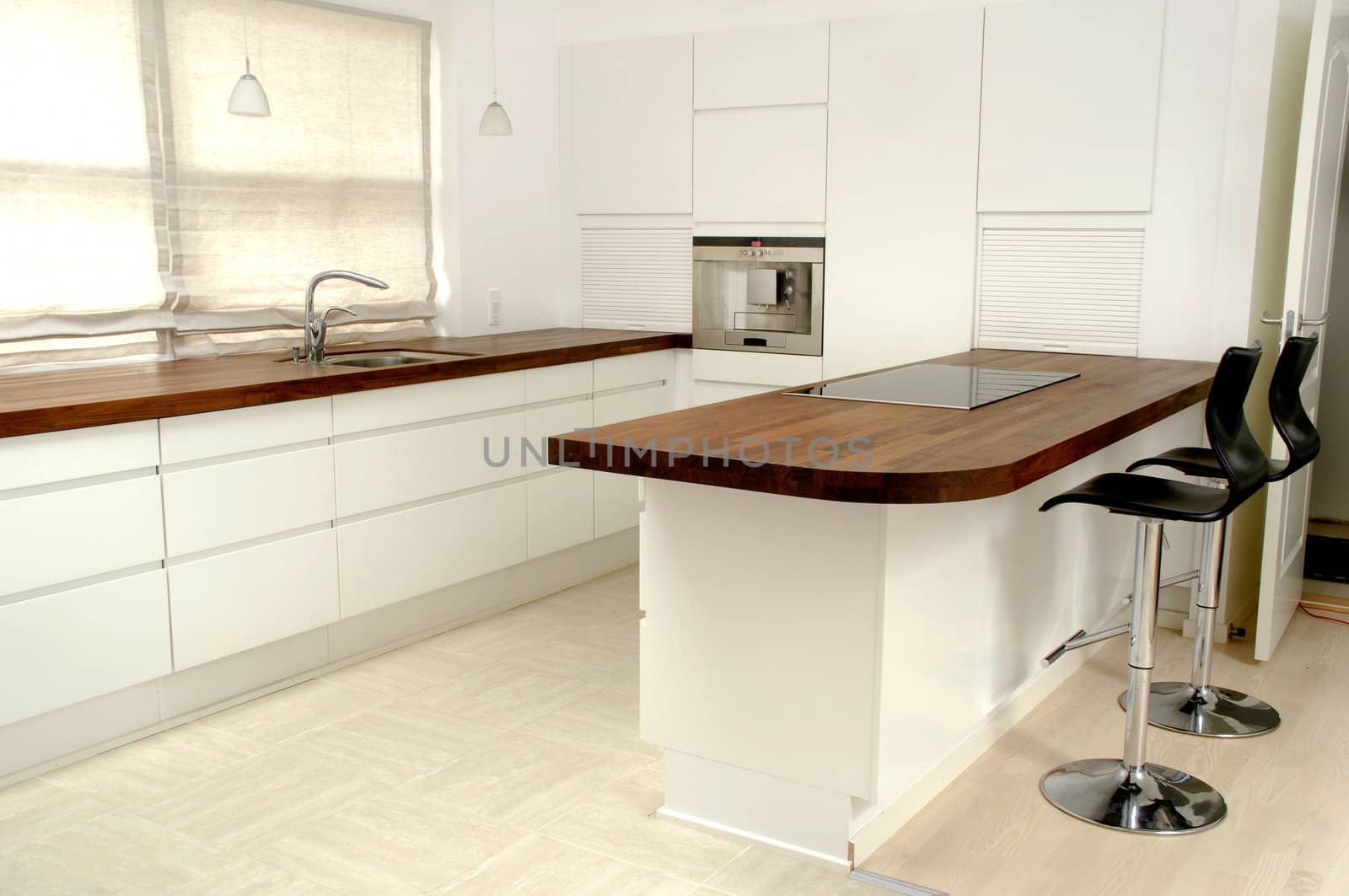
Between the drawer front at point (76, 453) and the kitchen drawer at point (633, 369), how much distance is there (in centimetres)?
200

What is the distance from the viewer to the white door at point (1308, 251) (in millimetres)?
3416

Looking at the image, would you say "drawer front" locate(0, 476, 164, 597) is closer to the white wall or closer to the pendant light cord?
the white wall

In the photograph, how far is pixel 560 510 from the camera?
441 cm

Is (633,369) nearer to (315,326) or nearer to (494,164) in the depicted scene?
(494,164)

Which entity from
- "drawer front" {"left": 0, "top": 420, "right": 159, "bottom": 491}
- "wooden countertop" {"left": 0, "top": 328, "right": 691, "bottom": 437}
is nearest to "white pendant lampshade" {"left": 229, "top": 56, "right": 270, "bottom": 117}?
"wooden countertop" {"left": 0, "top": 328, "right": 691, "bottom": 437}

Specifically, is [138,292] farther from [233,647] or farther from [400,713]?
[400,713]

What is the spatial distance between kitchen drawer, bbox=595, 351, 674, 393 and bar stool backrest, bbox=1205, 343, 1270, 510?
2564 millimetres

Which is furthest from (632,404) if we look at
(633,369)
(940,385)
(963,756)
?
(963,756)

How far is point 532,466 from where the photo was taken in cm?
424

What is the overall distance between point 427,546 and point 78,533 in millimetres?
1206

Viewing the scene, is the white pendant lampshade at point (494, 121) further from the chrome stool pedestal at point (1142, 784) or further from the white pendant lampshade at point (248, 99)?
the chrome stool pedestal at point (1142, 784)

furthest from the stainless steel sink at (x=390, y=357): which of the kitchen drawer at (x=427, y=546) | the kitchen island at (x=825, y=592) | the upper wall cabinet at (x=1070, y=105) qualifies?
the upper wall cabinet at (x=1070, y=105)

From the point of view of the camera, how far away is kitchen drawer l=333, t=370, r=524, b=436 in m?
3.50

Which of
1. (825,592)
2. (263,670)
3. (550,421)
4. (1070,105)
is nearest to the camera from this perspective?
(825,592)
